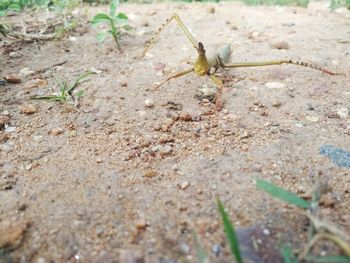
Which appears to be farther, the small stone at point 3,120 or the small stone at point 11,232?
the small stone at point 3,120

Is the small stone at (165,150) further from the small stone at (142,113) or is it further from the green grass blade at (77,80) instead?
the green grass blade at (77,80)

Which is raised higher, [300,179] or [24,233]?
[300,179]

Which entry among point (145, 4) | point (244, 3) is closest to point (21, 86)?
point (145, 4)

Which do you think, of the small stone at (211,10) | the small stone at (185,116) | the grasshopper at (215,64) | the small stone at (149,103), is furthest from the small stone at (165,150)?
the small stone at (211,10)

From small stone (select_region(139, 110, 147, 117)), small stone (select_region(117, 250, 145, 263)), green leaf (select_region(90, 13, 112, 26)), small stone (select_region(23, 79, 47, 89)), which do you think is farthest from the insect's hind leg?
small stone (select_region(117, 250, 145, 263))

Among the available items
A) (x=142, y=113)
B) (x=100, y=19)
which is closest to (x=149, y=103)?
(x=142, y=113)

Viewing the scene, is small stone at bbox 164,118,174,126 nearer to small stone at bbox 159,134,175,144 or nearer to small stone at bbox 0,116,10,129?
small stone at bbox 159,134,175,144

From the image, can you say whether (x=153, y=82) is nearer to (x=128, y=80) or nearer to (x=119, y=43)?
(x=128, y=80)
